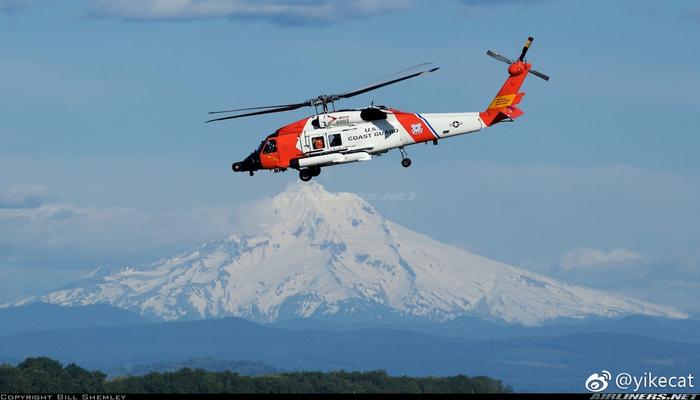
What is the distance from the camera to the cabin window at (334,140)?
4277 inches

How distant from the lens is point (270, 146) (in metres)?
112

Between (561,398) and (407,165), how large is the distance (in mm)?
31706

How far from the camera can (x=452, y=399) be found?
279ft

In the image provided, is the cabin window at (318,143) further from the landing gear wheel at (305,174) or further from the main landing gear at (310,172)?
the landing gear wheel at (305,174)

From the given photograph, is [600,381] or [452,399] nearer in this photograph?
[452,399]

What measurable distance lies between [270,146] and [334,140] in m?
5.68

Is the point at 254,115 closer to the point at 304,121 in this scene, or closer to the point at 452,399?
the point at 304,121

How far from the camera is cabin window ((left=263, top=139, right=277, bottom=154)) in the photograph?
111m

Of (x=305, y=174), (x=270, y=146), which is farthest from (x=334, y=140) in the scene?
(x=270, y=146)

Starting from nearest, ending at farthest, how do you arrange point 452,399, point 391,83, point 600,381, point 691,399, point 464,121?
point 691,399
point 452,399
point 600,381
point 391,83
point 464,121

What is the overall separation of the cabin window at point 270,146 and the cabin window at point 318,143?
11.3 ft

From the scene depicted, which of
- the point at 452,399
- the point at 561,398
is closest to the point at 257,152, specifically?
the point at 452,399

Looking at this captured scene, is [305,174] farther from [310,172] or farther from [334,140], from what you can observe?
[334,140]

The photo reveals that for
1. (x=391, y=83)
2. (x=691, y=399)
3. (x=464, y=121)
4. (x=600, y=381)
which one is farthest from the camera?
(x=464, y=121)
